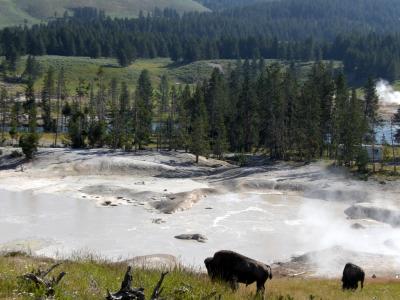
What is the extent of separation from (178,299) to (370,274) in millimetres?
31129

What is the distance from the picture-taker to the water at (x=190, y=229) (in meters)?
49.7

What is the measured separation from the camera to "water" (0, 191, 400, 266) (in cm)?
4966

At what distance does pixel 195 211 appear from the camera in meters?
65.0

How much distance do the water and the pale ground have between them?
0.10 metres

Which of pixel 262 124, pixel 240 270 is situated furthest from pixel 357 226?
pixel 262 124

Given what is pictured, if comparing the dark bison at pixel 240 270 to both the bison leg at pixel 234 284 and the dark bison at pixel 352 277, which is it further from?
the dark bison at pixel 352 277

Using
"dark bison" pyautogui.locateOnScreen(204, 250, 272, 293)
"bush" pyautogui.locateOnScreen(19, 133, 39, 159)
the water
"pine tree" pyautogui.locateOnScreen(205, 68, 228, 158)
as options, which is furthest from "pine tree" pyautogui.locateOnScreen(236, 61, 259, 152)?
"dark bison" pyautogui.locateOnScreen(204, 250, 272, 293)

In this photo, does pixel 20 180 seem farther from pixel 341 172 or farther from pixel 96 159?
pixel 341 172

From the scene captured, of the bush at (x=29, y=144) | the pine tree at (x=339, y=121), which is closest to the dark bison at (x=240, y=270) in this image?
the pine tree at (x=339, y=121)

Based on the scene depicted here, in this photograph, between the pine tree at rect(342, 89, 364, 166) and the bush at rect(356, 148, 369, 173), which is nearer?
the bush at rect(356, 148, 369, 173)

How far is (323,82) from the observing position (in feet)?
360

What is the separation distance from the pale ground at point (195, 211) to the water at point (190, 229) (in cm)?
10

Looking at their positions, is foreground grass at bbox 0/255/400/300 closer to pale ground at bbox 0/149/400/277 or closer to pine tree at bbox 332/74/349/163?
pale ground at bbox 0/149/400/277

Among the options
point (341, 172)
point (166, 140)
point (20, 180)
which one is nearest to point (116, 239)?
point (20, 180)
